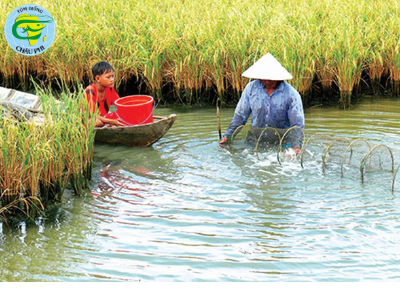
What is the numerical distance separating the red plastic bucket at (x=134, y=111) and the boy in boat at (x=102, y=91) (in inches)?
4.2

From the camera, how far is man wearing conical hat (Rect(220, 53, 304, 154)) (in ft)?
17.8

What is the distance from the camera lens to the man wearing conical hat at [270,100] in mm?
5422

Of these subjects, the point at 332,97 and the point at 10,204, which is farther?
the point at 332,97

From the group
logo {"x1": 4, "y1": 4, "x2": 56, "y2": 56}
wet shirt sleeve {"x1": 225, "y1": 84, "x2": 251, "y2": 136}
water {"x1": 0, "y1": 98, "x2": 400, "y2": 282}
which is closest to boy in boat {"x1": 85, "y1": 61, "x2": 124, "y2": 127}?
water {"x1": 0, "y1": 98, "x2": 400, "y2": 282}

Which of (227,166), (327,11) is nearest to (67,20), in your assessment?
(327,11)

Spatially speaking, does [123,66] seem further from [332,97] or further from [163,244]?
[163,244]

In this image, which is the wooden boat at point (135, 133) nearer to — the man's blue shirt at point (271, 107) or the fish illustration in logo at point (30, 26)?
the man's blue shirt at point (271, 107)

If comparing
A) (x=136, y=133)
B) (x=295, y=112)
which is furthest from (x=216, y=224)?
(x=136, y=133)

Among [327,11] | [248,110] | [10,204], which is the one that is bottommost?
[10,204]

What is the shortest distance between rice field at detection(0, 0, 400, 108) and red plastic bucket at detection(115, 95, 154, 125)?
1.88 m

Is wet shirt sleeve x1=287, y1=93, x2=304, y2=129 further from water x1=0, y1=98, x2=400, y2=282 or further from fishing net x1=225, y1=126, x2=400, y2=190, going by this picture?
water x1=0, y1=98, x2=400, y2=282

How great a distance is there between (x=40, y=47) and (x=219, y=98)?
275cm

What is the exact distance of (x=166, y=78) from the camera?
8.31 metres

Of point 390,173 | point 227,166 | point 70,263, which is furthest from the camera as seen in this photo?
point 227,166
